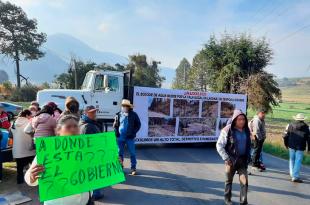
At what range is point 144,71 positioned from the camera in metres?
53.9

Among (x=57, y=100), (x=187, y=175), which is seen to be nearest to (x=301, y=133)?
(x=187, y=175)

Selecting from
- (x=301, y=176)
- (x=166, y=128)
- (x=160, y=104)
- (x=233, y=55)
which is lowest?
(x=301, y=176)

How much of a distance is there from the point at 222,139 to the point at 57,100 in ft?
29.8

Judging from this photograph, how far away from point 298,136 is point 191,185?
120 inches

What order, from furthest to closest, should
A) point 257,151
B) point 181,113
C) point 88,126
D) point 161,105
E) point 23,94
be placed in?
point 23,94
point 181,113
point 161,105
point 257,151
point 88,126

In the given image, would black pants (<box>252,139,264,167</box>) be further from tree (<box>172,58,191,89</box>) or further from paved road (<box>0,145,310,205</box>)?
tree (<box>172,58,191,89</box>)

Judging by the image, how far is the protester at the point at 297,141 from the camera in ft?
29.1

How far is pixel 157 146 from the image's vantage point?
44.3ft

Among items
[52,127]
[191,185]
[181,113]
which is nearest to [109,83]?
[181,113]

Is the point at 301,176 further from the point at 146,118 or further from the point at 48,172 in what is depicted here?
the point at 48,172

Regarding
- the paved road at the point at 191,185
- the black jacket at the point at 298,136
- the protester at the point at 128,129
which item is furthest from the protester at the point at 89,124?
the black jacket at the point at 298,136

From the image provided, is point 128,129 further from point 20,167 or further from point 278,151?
point 278,151

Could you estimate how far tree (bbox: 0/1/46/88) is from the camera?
48906 mm

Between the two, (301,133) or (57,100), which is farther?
(57,100)
